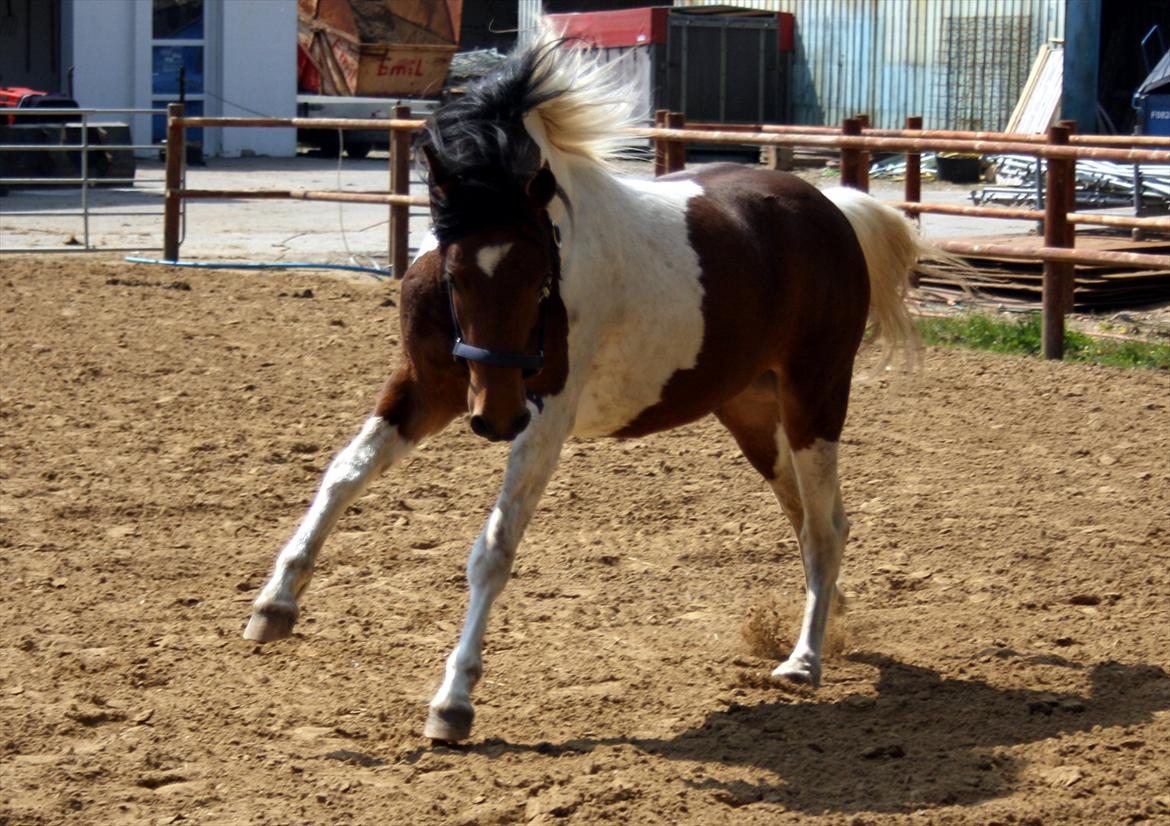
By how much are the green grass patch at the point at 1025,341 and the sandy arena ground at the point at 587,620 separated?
2.65ft

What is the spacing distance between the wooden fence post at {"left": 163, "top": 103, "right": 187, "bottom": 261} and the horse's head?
973 cm

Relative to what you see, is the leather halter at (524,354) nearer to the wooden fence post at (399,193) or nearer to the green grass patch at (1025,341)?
the green grass patch at (1025,341)

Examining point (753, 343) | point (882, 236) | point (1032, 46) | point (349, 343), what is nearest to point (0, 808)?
point (753, 343)

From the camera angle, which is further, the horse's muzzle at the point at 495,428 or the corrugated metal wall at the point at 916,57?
the corrugated metal wall at the point at 916,57

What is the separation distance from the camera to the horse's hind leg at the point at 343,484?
3.66m

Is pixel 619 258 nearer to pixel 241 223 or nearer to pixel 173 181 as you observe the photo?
pixel 173 181

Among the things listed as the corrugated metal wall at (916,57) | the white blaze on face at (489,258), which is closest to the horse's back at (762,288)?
the white blaze on face at (489,258)

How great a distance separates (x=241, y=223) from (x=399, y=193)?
184 inches

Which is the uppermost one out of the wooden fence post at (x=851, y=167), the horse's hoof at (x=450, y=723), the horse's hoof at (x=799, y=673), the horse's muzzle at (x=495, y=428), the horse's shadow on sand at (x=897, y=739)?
the wooden fence post at (x=851, y=167)

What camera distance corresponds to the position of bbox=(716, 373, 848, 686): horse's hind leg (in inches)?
171

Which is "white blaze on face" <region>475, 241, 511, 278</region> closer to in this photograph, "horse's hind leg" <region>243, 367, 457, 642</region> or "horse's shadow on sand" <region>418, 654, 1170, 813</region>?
"horse's hind leg" <region>243, 367, 457, 642</region>

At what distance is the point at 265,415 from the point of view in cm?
728

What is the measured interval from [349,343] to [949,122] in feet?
60.5

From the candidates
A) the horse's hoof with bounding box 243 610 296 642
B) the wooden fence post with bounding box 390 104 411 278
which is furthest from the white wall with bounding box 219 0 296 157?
the horse's hoof with bounding box 243 610 296 642
